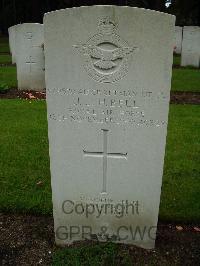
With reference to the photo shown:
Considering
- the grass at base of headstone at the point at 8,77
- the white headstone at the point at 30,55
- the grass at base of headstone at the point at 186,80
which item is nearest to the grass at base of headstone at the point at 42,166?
the white headstone at the point at 30,55

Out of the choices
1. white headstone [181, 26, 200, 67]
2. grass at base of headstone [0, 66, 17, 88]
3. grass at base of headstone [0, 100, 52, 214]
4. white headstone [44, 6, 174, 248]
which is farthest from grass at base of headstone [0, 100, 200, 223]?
white headstone [181, 26, 200, 67]

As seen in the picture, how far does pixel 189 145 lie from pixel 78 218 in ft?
11.0

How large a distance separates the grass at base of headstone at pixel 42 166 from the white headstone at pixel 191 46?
8.55 m

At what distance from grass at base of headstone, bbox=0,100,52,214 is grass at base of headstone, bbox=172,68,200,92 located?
480 centimetres

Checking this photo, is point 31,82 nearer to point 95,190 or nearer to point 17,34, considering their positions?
point 17,34

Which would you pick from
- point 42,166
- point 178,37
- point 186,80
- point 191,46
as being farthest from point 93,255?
point 178,37

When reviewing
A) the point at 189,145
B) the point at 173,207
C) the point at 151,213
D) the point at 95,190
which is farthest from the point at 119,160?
the point at 189,145

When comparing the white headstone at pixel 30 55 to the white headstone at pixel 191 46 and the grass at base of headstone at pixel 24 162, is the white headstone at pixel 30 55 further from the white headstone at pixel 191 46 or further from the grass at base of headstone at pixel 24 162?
the white headstone at pixel 191 46

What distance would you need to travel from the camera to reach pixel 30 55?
35.5 feet

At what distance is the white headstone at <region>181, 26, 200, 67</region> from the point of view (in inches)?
639

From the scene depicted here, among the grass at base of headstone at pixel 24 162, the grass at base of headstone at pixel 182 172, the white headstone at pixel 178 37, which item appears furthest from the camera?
the white headstone at pixel 178 37

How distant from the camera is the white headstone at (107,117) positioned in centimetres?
305

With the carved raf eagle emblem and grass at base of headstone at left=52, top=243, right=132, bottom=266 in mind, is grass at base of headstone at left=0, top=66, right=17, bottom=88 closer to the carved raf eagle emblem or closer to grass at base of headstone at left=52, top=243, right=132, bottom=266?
grass at base of headstone at left=52, top=243, right=132, bottom=266

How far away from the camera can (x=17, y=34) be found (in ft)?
34.8
